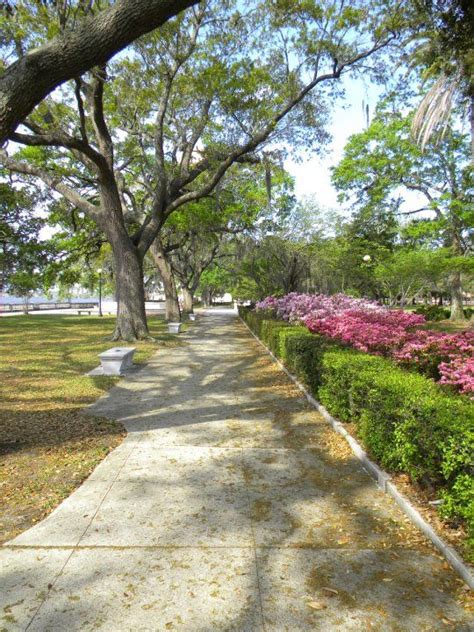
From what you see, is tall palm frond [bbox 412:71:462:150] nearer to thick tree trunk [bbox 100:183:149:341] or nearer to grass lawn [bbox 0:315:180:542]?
thick tree trunk [bbox 100:183:149:341]

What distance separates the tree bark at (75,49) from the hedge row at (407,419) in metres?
4.00

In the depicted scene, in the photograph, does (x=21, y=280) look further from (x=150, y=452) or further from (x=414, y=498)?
(x=414, y=498)

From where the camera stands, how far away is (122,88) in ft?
47.9

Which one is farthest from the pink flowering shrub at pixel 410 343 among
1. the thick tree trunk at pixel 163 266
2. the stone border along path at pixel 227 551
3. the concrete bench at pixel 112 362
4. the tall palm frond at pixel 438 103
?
the thick tree trunk at pixel 163 266

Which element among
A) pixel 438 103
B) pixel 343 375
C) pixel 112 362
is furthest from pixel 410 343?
pixel 438 103

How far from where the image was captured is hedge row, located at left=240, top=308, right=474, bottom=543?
3.06 m

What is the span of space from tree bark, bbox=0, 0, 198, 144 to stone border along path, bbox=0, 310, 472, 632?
3521 millimetres

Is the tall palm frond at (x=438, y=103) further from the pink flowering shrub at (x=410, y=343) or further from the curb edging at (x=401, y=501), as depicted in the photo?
the curb edging at (x=401, y=501)

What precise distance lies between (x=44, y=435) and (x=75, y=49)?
14.4ft

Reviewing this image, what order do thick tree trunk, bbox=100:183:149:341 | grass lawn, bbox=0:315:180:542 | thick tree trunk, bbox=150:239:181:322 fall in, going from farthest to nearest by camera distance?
thick tree trunk, bbox=150:239:181:322 → thick tree trunk, bbox=100:183:149:341 → grass lawn, bbox=0:315:180:542

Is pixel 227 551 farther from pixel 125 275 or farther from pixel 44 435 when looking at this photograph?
pixel 125 275

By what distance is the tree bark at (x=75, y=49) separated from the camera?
3961 mm

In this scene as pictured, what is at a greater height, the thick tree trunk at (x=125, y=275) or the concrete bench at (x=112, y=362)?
the thick tree trunk at (x=125, y=275)

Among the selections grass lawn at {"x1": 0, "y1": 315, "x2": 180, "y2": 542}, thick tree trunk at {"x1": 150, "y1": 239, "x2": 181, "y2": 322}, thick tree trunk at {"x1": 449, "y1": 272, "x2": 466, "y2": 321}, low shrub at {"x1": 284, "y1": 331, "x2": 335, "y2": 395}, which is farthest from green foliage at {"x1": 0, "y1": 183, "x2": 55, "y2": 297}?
thick tree trunk at {"x1": 449, "y1": 272, "x2": 466, "y2": 321}
